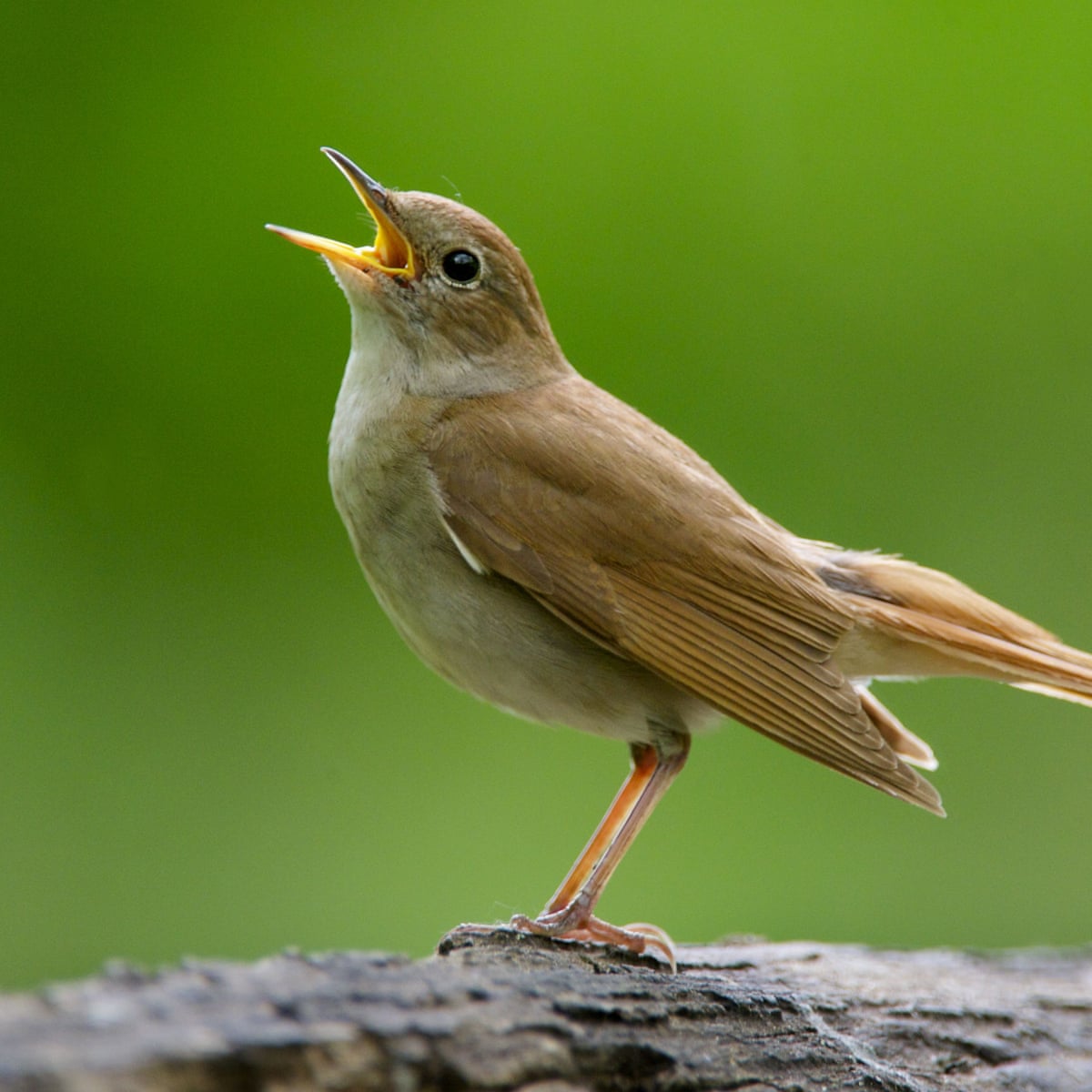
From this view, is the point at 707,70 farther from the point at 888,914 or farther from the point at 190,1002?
the point at 190,1002

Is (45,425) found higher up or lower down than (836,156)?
lower down

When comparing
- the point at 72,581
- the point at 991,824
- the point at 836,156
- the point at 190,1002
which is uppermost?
the point at 836,156

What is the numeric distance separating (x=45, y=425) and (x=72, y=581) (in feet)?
2.14

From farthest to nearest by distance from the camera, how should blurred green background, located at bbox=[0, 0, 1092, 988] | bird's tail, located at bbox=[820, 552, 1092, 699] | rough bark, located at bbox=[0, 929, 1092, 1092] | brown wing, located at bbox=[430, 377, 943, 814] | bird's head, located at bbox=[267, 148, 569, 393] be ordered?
blurred green background, located at bbox=[0, 0, 1092, 988] → bird's head, located at bbox=[267, 148, 569, 393] → bird's tail, located at bbox=[820, 552, 1092, 699] → brown wing, located at bbox=[430, 377, 943, 814] → rough bark, located at bbox=[0, 929, 1092, 1092]

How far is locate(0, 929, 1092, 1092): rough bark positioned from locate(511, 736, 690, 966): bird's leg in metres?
0.12

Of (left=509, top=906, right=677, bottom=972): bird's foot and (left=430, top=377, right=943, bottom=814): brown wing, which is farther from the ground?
(left=430, top=377, right=943, bottom=814): brown wing

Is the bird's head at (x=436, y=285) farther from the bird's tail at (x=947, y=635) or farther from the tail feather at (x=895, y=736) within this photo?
the tail feather at (x=895, y=736)

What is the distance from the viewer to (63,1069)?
192 cm

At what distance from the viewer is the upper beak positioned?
437cm

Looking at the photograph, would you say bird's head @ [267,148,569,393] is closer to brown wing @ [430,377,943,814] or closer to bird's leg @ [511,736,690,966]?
brown wing @ [430,377,943,814]

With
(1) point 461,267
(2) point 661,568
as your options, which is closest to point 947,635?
(2) point 661,568

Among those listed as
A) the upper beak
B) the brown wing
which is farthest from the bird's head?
the brown wing

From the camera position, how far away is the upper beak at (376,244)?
4.37 metres

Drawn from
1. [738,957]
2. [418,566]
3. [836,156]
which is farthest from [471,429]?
[836,156]
